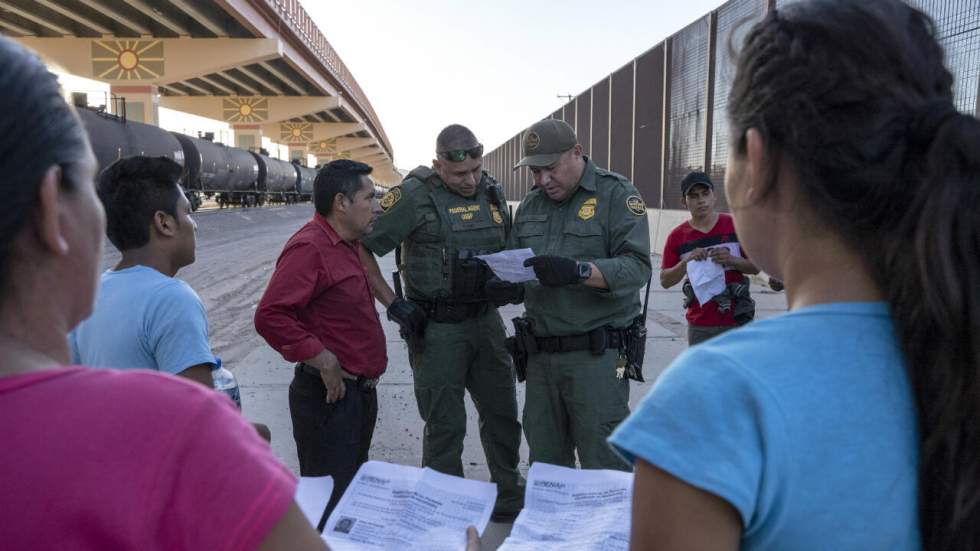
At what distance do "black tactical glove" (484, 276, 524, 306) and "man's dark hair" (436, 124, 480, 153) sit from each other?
78 cm

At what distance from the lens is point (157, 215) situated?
225cm

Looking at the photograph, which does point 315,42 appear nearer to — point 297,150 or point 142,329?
point 142,329

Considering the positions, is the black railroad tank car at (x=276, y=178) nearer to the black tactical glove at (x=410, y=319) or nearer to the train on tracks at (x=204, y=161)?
the train on tracks at (x=204, y=161)

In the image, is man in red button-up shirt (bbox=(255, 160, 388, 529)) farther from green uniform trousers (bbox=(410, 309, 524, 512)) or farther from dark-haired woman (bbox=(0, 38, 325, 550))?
dark-haired woman (bbox=(0, 38, 325, 550))

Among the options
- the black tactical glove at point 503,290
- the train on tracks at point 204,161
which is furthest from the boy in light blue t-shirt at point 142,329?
the train on tracks at point 204,161

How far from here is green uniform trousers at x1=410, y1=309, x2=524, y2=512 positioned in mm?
3842

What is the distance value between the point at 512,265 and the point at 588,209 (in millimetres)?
515

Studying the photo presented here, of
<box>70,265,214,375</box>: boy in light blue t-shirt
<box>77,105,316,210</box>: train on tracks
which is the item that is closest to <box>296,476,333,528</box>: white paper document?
<box>70,265,214,375</box>: boy in light blue t-shirt

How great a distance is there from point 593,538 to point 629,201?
6.89 ft

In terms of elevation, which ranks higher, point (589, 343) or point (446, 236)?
point (446, 236)

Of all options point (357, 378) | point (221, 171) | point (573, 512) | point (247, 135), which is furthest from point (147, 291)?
point (247, 135)

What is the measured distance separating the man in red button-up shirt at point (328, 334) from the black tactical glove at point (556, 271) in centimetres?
81

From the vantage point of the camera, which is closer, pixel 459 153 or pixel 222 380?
pixel 222 380

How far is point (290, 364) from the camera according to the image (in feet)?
20.4
